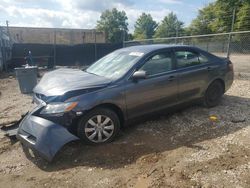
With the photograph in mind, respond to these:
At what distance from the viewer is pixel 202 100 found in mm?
5309

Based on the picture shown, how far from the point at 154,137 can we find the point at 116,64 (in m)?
1.60

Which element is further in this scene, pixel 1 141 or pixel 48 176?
pixel 1 141

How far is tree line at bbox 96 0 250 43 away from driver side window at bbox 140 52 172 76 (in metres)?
6.85

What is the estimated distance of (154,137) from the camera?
4148 mm

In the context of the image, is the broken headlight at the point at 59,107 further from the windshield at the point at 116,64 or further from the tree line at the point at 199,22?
the tree line at the point at 199,22

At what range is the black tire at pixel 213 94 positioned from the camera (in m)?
5.41

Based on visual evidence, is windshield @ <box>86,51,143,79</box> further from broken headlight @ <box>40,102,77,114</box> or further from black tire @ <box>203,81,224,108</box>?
black tire @ <box>203,81,224,108</box>

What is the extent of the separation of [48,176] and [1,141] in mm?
1668

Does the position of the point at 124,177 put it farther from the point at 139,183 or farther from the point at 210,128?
the point at 210,128

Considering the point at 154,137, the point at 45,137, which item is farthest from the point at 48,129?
the point at 154,137

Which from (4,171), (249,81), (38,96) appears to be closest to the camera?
(4,171)

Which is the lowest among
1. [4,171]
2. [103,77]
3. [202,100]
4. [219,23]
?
[4,171]

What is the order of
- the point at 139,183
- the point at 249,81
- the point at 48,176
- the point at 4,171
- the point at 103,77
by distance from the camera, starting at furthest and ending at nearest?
the point at 249,81 → the point at 103,77 → the point at 4,171 → the point at 48,176 → the point at 139,183

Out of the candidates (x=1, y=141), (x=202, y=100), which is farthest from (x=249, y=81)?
(x=1, y=141)
